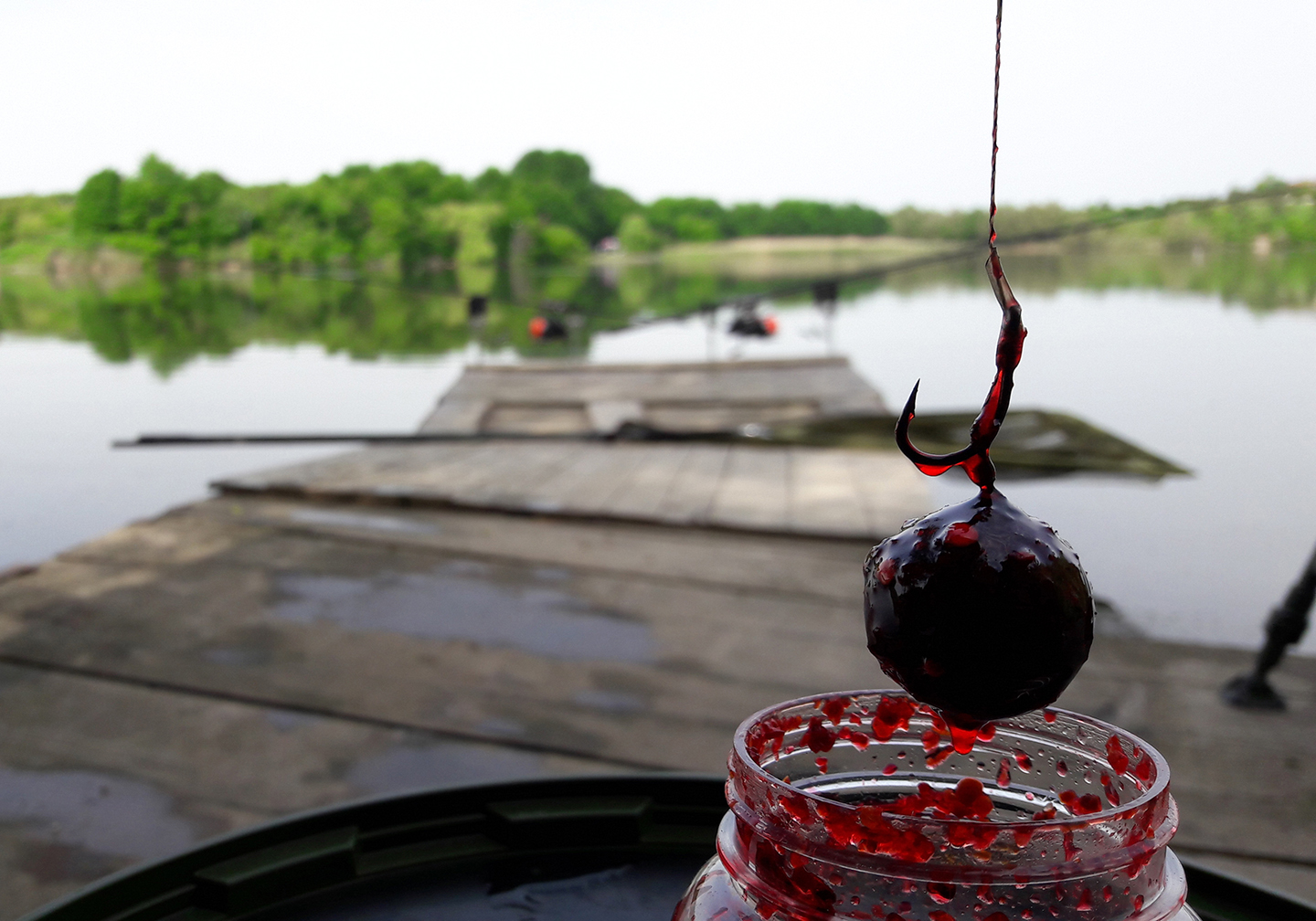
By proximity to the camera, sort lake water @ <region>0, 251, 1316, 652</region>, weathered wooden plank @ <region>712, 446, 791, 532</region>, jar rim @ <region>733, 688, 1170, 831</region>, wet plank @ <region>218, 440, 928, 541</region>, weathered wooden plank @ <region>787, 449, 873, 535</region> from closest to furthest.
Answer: jar rim @ <region>733, 688, 1170, 831</region> < weathered wooden plank @ <region>787, 449, 873, 535</region> < weathered wooden plank @ <region>712, 446, 791, 532</region> < wet plank @ <region>218, 440, 928, 541</region> < lake water @ <region>0, 251, 1316, 652</region>

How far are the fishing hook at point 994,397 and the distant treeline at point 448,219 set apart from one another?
1.11m

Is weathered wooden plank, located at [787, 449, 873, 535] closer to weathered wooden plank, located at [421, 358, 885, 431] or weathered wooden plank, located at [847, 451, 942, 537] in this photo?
weathered wooden plank, located at [847, 451, 942, 537]

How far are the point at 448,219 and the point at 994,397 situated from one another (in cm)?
4912

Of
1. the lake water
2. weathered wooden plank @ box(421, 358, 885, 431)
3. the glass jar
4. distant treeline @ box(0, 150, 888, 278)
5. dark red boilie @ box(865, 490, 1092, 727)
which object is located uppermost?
distant treeline @ box(0, 150, 888, 278)

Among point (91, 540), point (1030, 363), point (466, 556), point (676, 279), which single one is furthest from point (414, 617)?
point (676, 279)

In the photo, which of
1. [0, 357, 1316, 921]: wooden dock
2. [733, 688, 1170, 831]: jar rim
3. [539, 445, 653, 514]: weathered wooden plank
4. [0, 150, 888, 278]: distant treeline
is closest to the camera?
[733, 688, 1170, 831]: jar rim

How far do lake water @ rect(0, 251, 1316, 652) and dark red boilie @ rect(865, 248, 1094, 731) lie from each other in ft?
0.17

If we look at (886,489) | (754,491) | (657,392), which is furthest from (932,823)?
(657,392)

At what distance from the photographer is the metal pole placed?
2484 millimetres

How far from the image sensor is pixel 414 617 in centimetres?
350

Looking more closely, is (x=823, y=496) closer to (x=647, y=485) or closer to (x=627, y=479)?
(x=647, y=485)

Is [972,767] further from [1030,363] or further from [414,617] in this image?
[1030,363]

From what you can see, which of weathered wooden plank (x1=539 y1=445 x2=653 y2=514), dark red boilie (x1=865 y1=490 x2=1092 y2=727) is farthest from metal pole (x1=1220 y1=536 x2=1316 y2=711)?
weathered wooden plank (x1=539 y1=445 x2=653 y2=514)

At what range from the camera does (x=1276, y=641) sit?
268cm
